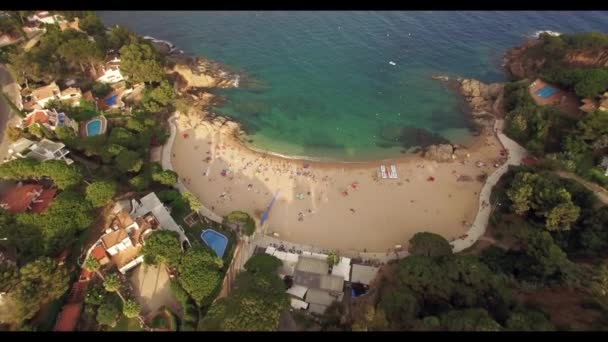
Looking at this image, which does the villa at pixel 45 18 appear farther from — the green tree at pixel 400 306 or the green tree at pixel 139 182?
the green tree at pixel 400 306

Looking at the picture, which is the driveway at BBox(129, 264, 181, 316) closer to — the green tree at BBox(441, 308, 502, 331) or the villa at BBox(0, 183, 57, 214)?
the villa at BBox(0, 183, 57, 214)

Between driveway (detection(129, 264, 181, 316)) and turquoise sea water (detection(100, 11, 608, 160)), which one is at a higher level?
turquoise sea water (detection(100, 11, 608, 160))

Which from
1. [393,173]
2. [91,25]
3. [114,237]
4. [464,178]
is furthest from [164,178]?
[91,25]

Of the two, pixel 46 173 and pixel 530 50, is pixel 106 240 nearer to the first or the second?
pixel 46 173

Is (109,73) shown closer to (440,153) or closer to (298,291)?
(298,291)

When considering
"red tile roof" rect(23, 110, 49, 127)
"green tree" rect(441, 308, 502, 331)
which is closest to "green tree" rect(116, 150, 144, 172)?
"red tile roof" rect(23, 110, 49, 127)

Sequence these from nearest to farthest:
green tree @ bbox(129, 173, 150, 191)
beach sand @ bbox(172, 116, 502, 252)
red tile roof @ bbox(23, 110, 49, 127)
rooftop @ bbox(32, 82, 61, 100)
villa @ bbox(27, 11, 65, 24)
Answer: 1. green tree @ bbox(129, 173, 150, 191)
2. beach sand @ bbox(172, 116, 502, 252)
3. red tile roof @ bbox(23, 110, 49, 127)
4. rooftop @ bbox(32, 82, 61, 100)
5. villa @ bbox(27, 11, 65, 24)

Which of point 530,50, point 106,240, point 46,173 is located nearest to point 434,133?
point 530,50
